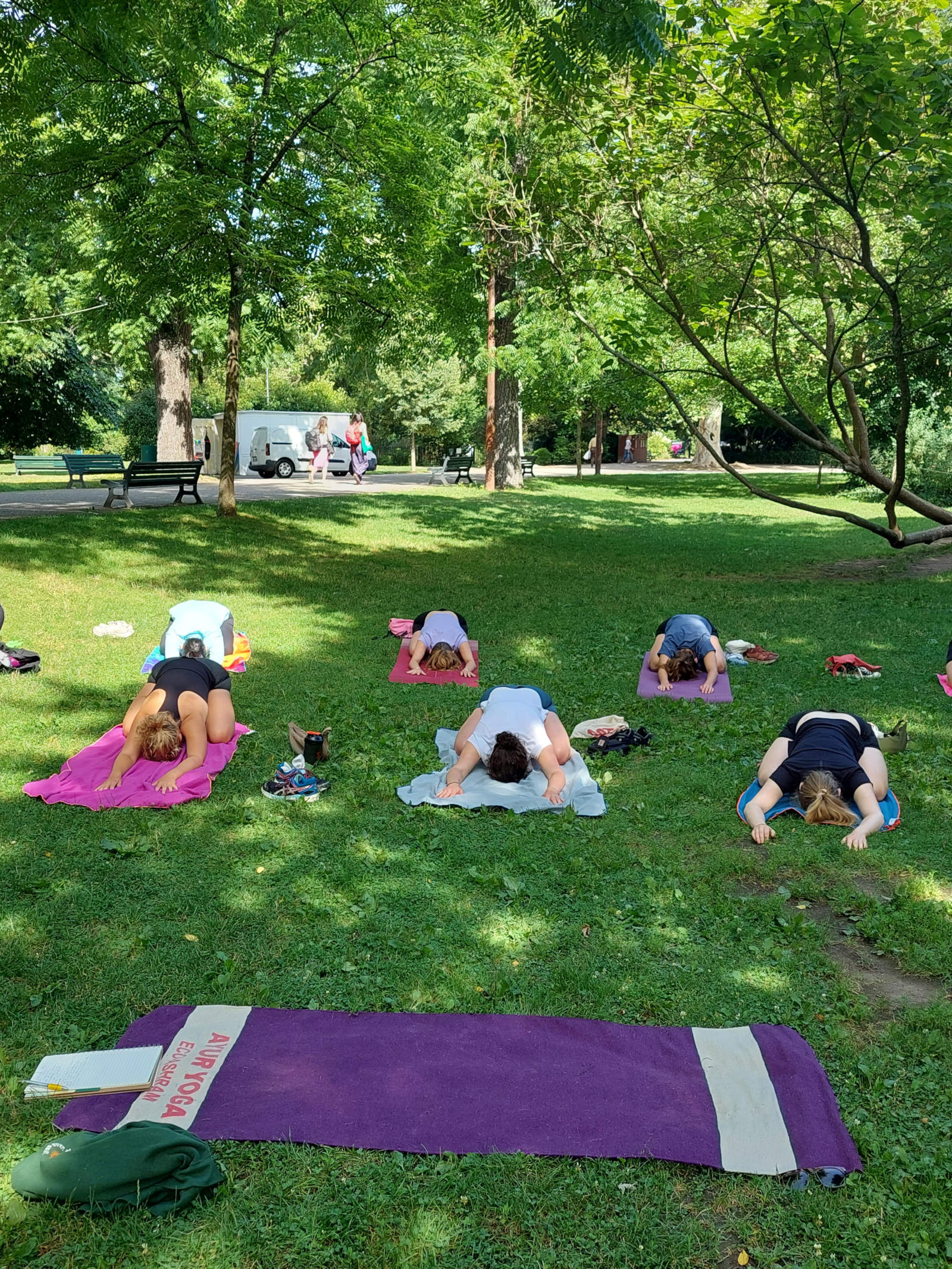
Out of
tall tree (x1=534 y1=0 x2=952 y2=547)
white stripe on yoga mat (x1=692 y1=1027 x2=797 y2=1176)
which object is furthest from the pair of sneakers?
tall tree (x1=534 y1=0 x2=952 y2=547)

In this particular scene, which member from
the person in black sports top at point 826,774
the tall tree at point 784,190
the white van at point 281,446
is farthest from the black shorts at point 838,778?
the white van at point 281,446

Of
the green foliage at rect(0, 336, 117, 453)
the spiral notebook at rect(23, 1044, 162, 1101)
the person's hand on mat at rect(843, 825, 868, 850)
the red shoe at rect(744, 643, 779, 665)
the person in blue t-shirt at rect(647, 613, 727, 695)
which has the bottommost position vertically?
the spiral notebook at rect(23, 1044, 162, 1101)

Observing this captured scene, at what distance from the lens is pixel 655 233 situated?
12.9m

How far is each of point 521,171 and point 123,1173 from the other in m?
14.6

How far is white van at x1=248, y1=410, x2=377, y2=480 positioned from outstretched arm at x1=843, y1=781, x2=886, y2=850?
27060mm

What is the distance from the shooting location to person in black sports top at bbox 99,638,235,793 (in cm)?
641

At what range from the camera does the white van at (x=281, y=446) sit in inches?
1218

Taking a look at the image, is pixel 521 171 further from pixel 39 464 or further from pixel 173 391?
pixel 39 464

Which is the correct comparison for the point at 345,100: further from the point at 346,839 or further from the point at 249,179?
the point at 346,839

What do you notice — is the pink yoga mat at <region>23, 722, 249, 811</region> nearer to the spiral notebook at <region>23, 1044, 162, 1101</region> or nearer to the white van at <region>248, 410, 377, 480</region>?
the spiral notebook at <region>23, 1044, 162, 1101</region>

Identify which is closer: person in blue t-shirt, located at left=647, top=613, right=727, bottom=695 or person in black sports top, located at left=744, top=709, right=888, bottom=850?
person in black sports top, located at left=744, top=709, right=888, bottom=850

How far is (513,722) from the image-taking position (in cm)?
671

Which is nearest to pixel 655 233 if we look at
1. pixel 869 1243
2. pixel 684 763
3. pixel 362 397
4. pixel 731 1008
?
pixel 684 763

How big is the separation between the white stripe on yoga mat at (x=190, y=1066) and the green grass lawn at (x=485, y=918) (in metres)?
0.23
